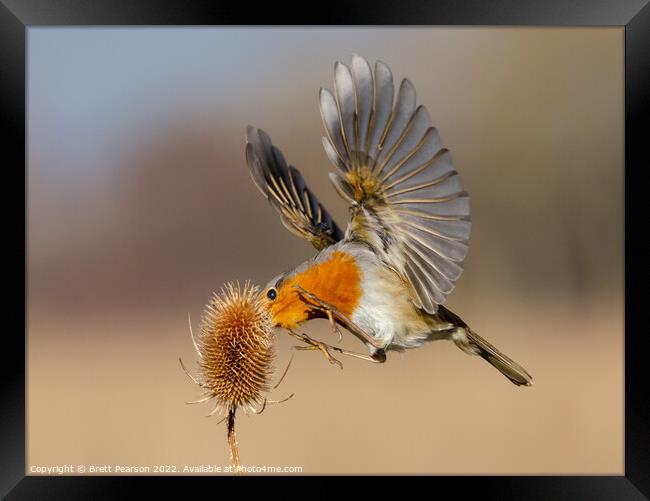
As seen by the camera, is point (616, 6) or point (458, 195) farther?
point (616, 6)

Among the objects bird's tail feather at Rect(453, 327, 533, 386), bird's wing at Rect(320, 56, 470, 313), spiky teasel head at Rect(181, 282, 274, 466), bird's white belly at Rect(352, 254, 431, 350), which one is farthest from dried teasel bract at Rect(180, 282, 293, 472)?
bird's tail feather at Rect(453, 327, 533, 386)

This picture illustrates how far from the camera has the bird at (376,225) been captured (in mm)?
1693

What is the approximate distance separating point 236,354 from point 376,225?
60 centimetres

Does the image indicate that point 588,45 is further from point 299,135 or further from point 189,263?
point 189,263

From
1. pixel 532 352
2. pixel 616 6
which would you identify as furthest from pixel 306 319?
pixel 616 6

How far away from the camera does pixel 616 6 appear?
2123 mm

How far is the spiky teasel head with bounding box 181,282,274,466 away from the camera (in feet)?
6.13

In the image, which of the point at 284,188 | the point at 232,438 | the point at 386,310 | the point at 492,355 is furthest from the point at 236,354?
the point at 492,355

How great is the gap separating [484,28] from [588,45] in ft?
1.25

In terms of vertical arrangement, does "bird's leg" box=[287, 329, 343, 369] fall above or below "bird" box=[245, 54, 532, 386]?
below

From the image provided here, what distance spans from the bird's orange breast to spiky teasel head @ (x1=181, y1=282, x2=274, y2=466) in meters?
0.11

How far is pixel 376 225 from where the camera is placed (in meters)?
1.94

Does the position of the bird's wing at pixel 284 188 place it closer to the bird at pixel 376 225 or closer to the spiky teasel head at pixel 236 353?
the bird at pixel 376 225

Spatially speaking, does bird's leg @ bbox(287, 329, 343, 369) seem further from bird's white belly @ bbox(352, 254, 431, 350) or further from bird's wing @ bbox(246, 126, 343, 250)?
bird's wing @ bbox(246, 126, 343, 250)
